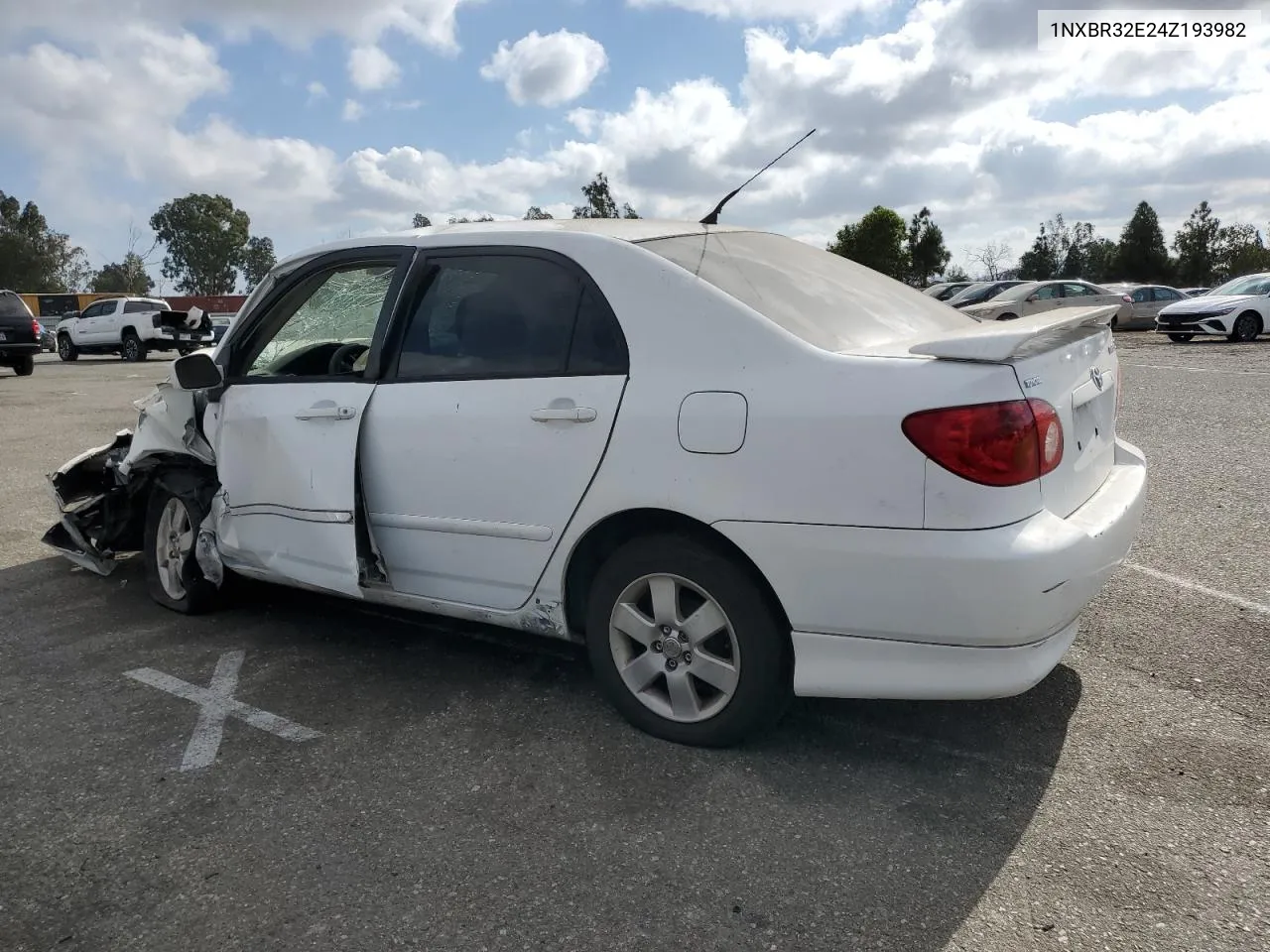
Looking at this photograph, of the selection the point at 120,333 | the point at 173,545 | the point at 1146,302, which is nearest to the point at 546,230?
the point at 173,545

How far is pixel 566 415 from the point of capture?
3.13 meters

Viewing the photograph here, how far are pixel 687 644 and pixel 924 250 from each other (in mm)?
61952

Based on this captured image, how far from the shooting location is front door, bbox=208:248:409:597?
368 centimetres

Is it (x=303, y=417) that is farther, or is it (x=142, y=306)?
(x=142, y=306)

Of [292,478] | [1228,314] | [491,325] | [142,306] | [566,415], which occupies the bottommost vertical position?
[1228,314]

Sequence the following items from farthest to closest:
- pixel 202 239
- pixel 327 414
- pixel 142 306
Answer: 1. pixel 202 239
2. pixel 142 306
3. pixel 327 414

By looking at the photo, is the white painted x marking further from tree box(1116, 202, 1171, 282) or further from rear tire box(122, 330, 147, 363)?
tree box(1116, 202, 1171, 282)

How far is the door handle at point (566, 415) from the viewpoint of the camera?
3086 millimetres

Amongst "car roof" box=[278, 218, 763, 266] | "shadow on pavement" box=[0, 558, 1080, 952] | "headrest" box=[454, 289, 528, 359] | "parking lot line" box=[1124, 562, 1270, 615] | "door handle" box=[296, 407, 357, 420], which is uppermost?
"car roof" box=[278, 218, 763, 266]

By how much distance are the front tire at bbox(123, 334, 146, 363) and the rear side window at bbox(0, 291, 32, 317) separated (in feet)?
20.0

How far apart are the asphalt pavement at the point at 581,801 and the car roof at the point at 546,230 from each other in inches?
63.7

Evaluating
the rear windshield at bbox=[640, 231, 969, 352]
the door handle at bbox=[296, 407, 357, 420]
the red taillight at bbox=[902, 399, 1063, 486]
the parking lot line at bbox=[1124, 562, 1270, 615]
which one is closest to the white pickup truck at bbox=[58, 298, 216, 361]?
the door handle at bbox=[296, 407, 357, 420]

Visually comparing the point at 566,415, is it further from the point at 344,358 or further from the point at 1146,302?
the point at 1146,302

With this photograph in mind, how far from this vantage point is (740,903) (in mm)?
2365
